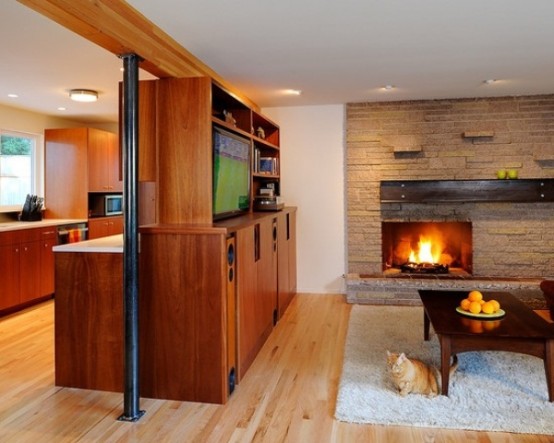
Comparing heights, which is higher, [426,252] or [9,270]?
Result: [426,252]

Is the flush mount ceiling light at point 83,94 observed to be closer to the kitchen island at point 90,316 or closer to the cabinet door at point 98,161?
the cabinet door at point 98,161

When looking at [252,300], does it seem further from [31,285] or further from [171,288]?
[31,285]

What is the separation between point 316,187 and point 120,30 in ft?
11.2

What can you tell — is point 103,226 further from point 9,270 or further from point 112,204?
point 9,270

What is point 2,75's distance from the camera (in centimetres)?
395

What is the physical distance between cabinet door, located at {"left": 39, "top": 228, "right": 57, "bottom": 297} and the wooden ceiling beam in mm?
2979

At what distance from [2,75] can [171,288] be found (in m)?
2.69

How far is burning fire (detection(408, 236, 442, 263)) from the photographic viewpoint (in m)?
5.43

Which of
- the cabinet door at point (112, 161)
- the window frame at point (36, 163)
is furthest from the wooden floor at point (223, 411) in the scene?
the cabinet door at point (112, 161)

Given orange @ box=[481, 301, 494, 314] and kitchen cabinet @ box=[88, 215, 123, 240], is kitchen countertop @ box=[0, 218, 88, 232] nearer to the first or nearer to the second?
kitchen cabinet @ box=[88, 215, 123, 240]

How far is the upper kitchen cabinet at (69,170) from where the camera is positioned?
5840 mm

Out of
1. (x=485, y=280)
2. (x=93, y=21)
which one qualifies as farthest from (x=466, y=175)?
(x=93, y=21)

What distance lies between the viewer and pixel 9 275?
15.2 ft

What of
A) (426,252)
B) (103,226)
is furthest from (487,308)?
(103,226)
